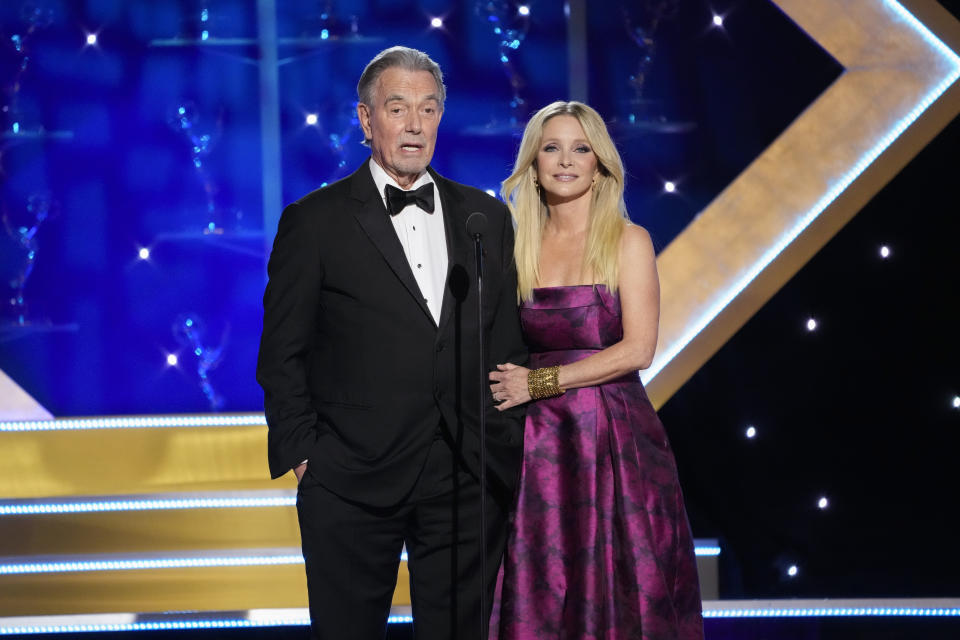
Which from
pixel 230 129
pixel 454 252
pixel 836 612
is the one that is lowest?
pixel 836 612

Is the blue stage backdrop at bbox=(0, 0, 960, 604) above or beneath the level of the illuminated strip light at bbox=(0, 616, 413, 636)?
above

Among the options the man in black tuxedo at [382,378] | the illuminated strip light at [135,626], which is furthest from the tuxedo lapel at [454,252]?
the illuminated strip light at [135,626]

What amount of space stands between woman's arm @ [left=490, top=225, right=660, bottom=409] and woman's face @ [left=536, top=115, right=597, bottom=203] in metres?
0.19

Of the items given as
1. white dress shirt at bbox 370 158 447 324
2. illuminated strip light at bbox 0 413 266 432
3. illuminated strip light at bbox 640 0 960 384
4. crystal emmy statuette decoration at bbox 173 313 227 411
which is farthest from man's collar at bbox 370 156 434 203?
crystal emmy statuette decoration at bbox 173 313 227 411

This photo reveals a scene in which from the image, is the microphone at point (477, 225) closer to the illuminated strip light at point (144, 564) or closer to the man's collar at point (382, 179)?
the man's collar at point (382, 179)

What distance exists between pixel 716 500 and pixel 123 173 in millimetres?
3597

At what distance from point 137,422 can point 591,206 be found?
2518 mm

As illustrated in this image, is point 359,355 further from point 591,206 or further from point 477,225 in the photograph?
point 591,206

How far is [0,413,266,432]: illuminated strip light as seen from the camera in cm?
422

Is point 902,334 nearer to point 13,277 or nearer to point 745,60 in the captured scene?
point 745,60

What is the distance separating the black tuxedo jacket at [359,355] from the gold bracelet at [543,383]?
0.94 ft

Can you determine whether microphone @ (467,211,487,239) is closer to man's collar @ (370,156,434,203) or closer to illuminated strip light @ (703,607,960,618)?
man's collar @ (370,156,434,203)

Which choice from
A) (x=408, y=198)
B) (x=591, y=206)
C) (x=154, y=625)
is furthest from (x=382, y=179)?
(x=154, y=625)

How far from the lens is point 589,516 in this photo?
2527 mm
